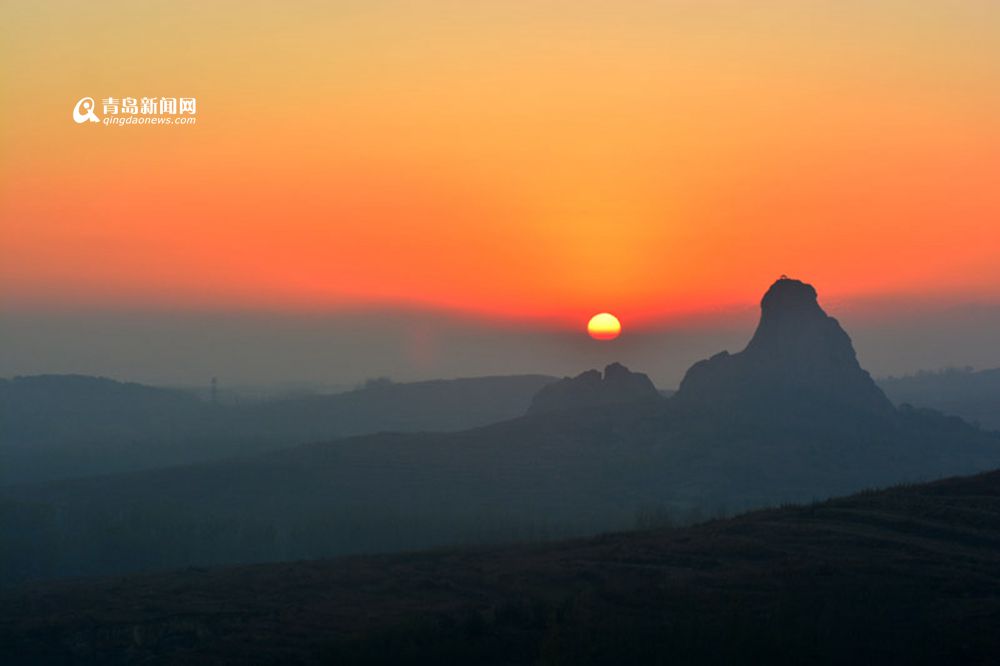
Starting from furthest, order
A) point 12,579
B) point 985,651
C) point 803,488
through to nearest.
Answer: point 803,488 → point 12,579 → point 985,651

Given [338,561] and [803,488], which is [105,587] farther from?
[803,488]

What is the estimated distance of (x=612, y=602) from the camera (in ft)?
152

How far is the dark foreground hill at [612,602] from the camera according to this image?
3725cm

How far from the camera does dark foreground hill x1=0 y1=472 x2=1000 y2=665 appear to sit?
122 feet

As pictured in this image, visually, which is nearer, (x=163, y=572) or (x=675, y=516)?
(x=163, y=572)

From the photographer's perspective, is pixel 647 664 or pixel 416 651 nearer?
pixel 647 664

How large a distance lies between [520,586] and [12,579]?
85669 millimetres

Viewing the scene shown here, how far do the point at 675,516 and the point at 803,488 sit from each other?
47.0m

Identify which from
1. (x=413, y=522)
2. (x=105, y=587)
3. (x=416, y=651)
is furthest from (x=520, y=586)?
(x=413, y=522)

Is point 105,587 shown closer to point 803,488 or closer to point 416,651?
point 416,651

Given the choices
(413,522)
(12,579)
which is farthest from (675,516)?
(12,579)

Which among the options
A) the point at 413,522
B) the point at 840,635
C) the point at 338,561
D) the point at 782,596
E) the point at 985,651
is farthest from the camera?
the point at 413,522

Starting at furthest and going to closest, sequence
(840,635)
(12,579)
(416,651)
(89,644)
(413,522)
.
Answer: (413,522) < (12,579) < (89,644) < (416,651) < (840,635)

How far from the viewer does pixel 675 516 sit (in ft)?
512
